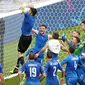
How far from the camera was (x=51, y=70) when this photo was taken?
10.6 metres

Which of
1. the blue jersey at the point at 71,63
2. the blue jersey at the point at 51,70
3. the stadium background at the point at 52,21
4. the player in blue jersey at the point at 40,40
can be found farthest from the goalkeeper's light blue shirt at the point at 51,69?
the stadium background at the point at 52,21

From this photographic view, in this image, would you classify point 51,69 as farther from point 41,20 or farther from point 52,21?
point 52,21

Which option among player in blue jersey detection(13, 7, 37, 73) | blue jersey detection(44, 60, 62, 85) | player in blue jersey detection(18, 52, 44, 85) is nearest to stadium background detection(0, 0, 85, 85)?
player in blue jersey detection(13, 7, 37, 73)

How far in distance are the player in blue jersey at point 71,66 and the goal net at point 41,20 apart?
294 cm

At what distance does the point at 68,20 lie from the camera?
1845 cm

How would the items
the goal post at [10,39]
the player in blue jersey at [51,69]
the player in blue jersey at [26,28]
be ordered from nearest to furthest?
the player in blue jersey at [51,69] < the player in blue jersey at [26,28] < the goal post at [10,39]

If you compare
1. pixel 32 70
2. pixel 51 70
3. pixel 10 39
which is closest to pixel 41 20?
pixel 10 39

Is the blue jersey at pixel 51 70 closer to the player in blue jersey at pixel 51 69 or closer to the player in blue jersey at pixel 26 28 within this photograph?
the player in blue jersey at pixel 51 69

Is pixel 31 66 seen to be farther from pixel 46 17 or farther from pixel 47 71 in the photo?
pixel 46 17

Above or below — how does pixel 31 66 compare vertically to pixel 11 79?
above

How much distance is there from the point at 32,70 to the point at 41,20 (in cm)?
737

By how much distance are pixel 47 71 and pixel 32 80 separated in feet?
1.55

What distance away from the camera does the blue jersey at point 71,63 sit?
10.7 meters

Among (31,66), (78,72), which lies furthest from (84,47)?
(31,66)
